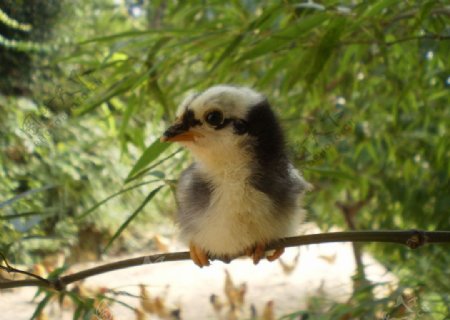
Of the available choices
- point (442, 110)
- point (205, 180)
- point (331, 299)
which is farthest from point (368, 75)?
point (205, 180)

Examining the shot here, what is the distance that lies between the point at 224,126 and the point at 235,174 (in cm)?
5

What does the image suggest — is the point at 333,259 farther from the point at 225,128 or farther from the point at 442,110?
the point at 225,128

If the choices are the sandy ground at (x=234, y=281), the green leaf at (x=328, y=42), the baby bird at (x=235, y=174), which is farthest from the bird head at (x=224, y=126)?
the sandy ground at (x=234, y=281)

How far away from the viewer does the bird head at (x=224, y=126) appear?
1.50ft

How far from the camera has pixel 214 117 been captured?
0.46 m

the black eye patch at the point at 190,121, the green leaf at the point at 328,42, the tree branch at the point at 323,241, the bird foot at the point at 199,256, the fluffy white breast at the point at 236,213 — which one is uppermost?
A: the green leaf at the point at 328,42

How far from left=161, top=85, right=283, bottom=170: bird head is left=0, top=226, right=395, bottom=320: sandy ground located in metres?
0.21

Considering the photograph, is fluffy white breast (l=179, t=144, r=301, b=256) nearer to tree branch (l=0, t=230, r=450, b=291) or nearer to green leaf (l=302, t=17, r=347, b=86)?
tree branch (l=0, t=230, r=450, b=291)

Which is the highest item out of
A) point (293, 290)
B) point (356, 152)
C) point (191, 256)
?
point (356, 152)

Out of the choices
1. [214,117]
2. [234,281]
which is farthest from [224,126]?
[234,281]

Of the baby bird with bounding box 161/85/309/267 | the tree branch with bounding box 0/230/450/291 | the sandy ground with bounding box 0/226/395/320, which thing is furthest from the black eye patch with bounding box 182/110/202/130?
the sandy ground with bounding box 0/226/395/320

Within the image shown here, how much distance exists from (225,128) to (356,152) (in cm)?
57

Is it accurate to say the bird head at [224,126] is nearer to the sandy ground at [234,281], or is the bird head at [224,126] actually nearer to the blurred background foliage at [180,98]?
the blurred background foliage at [180,98]

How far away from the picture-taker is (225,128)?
465mm
